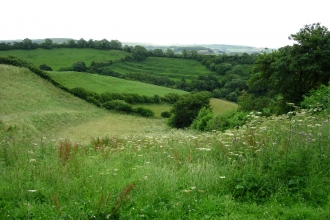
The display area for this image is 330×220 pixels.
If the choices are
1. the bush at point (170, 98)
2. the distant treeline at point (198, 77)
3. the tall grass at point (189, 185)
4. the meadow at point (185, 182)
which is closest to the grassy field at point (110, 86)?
the bush at point (170, 98)

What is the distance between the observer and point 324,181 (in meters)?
4.99

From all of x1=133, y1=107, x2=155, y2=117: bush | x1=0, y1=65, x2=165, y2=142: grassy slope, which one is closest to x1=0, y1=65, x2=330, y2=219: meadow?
x1=0, y1=65, x2=165, y2=142: grassy slope

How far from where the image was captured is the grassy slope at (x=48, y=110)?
33656 millimetres

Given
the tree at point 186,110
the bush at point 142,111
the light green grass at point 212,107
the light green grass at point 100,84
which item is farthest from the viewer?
the light green grass at point 100,84

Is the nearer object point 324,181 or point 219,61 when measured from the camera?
point 324,181

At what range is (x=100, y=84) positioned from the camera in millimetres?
68500

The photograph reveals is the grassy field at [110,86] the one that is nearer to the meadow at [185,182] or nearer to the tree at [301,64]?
the tree at [301,64]

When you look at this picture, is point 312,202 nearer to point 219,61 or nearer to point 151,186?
point 151,186

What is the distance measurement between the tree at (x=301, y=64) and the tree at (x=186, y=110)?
23516 mm

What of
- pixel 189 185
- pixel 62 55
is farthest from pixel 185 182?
pixel 62 55

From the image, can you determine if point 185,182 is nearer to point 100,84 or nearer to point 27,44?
point 100,84

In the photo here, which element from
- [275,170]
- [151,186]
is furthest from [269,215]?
[151,186]

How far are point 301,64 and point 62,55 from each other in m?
92.1

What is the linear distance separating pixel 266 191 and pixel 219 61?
367 feet
